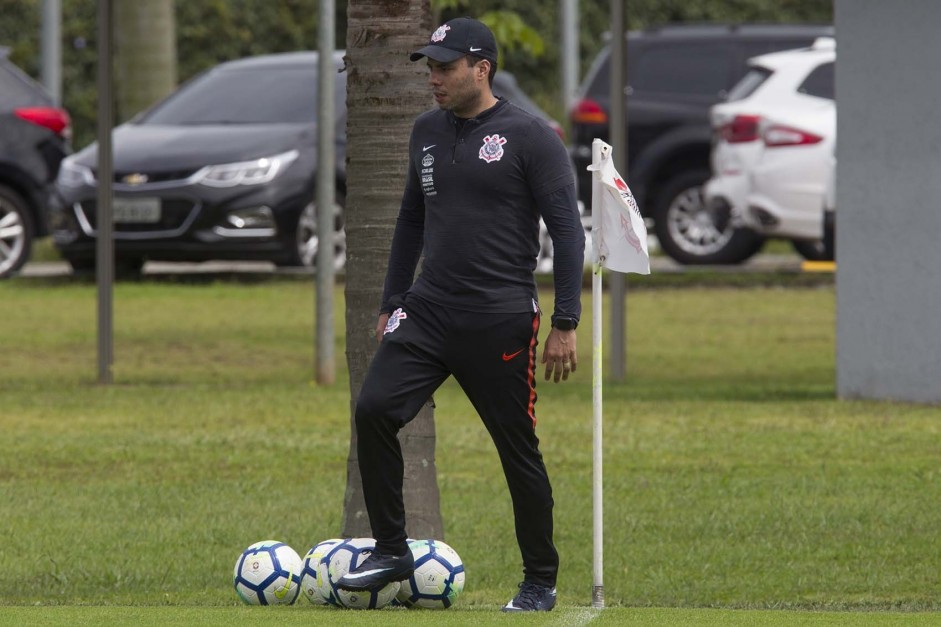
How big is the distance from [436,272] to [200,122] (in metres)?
12.5

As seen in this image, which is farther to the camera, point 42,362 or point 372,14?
point 42,362

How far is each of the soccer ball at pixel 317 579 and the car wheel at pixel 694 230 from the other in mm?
13423

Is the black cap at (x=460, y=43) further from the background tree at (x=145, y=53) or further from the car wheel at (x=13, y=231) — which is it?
the background tree at (x=145, y=53)

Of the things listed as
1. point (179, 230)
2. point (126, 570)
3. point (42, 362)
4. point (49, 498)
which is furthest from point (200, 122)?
point (126, 570)

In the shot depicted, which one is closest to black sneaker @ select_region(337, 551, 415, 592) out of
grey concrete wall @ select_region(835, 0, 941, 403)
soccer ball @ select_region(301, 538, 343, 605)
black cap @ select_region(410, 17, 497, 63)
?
soccer ball @ select_region(301, 538, 343, 605)

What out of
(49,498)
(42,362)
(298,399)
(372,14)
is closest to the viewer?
(372,14)

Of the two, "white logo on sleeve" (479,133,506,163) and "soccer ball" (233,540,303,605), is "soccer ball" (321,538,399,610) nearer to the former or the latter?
"soccer ball" (233,540,303,605)

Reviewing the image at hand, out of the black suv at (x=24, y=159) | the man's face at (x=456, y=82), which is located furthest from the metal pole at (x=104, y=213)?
the man's face at (x=456, y=82)

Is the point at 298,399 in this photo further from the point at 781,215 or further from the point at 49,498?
the point at 781,215

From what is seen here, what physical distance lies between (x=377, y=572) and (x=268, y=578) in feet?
1.70

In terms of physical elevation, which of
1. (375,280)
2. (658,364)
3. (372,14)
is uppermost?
(372,14)

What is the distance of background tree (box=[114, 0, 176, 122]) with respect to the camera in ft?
79.3

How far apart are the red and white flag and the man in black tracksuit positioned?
0.21m

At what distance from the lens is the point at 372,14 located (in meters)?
7.61
